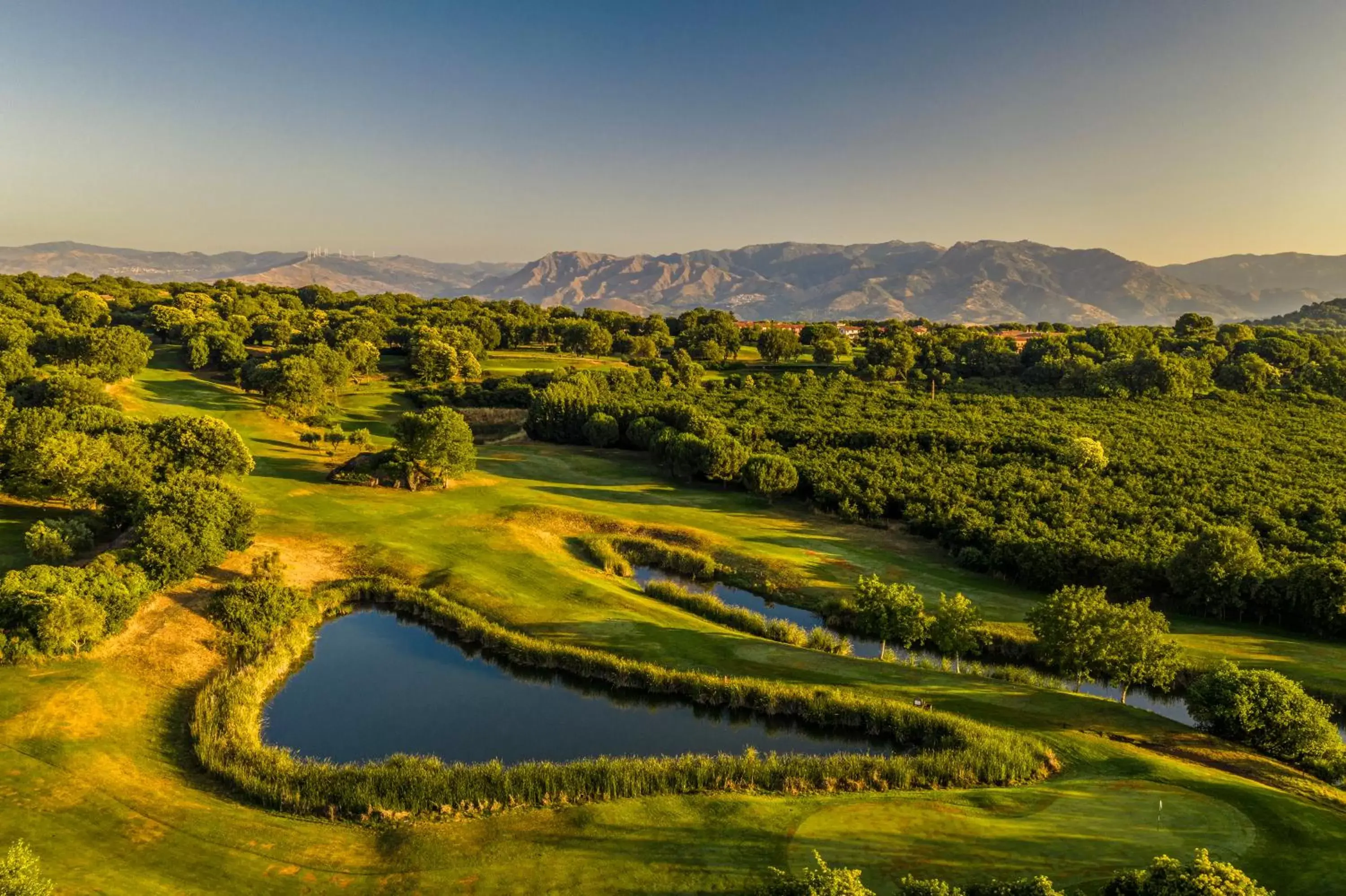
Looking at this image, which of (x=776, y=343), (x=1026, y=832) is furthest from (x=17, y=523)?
(x=776, y=343)

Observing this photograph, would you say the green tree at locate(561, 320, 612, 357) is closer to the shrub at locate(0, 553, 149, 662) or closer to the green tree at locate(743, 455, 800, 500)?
the green tree at locate(743, 455, 800, 500)

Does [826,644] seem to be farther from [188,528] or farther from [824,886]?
[188,528]

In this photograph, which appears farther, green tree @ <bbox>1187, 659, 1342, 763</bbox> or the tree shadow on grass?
the tree shadow on grass

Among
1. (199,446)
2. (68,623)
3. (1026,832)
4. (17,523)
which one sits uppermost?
(199,446)

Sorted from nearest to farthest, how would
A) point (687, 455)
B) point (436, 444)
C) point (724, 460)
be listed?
1. point (436, 444)
2. point (724, 460)
3. point (687, 455)

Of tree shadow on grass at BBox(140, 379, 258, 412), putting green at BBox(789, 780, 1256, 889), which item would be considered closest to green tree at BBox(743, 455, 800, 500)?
putting green at BBox(789, 780, 1256, 889)

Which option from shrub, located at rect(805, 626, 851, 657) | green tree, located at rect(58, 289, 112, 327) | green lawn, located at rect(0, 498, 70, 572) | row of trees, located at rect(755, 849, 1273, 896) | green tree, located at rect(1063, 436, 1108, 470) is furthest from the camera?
green tree, located at rect(58, 289, 112, 327)

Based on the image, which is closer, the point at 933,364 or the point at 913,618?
the point at 913,618
